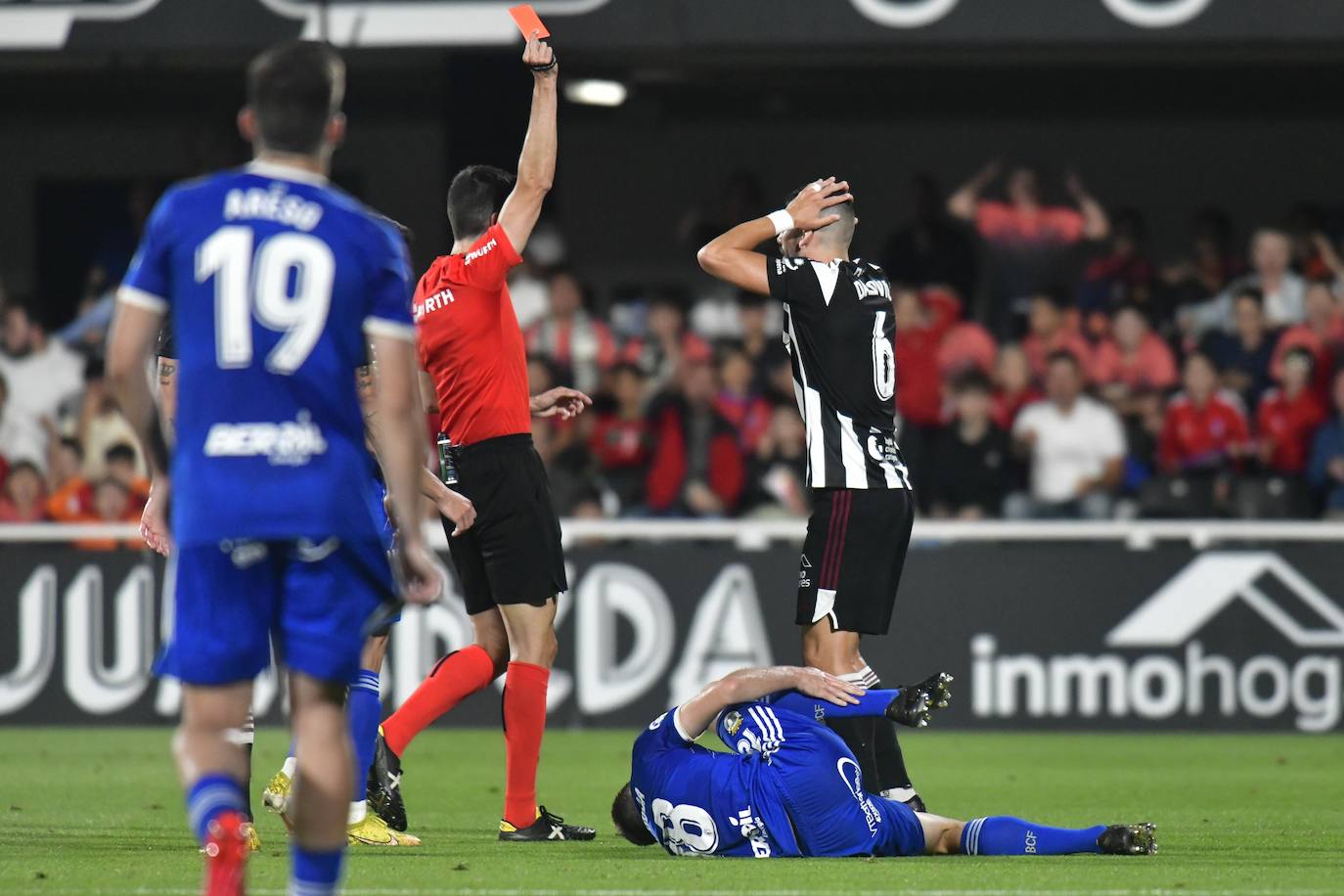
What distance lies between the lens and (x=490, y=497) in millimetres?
7547

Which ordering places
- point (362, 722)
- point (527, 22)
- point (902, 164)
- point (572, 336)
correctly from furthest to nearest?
point (902, 164) < point (572, 336) < point (527, 22) < point (362, 722)

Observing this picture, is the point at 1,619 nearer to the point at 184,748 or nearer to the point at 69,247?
the point at 69,247

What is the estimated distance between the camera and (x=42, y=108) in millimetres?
18625

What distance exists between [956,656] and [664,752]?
6.21 metres

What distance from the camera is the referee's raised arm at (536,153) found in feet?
23.0

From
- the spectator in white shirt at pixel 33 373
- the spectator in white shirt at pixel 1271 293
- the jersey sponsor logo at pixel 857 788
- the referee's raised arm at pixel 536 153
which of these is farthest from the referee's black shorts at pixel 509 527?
the spectator in white shirt at pixel 1271 293

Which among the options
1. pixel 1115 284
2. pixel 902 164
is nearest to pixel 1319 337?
pixel 1115 284

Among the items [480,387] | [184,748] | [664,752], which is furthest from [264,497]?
[480,387]

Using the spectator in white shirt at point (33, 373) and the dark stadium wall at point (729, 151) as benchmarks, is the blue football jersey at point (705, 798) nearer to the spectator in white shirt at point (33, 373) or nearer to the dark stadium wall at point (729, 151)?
the spectator in white shirt at point (33, 373)

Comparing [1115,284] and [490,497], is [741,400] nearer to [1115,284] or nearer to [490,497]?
[1115,284]

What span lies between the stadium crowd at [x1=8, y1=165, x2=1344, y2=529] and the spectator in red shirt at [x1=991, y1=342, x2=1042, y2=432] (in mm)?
14

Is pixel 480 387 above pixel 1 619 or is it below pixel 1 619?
above

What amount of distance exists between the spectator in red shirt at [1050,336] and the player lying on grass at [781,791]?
26.2 ft

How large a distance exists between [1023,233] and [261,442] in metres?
12.2
